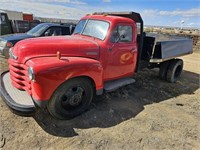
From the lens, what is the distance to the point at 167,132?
141 inches

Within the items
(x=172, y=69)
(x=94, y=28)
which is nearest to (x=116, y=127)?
(x=94, y=28)

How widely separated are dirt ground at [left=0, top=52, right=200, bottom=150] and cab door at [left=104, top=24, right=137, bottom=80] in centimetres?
68

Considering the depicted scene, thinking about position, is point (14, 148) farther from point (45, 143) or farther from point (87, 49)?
point (87, 49)

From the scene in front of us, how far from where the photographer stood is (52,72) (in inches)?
119

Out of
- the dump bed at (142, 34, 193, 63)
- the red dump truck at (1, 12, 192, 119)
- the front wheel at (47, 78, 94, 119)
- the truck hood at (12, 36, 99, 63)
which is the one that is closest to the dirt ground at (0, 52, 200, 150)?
the front wheel at (47, 78, 94, 119)

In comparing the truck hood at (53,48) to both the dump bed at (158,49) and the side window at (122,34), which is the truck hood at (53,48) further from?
the dump bed at (158,49)

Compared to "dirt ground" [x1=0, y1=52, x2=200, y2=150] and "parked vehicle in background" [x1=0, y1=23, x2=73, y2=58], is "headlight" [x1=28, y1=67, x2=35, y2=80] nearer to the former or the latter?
"dirt ground" [x1=0, y1=52, x2=200, y2=150]

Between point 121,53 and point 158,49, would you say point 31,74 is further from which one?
point 158,49

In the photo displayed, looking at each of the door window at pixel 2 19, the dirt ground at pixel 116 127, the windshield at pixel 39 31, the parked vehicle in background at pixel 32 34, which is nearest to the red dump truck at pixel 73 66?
the dirt ground at pixel 116 127

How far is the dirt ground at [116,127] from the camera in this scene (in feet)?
10.1

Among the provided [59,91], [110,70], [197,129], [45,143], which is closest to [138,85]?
[110,70]

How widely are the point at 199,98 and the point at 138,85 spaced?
1.72 meters

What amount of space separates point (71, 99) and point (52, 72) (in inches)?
30.5

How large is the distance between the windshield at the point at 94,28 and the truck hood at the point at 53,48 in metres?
0.33
